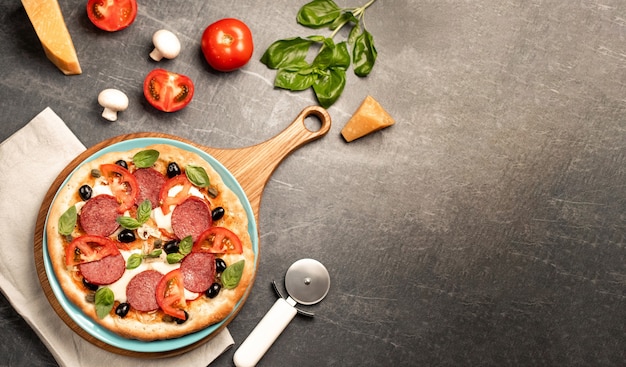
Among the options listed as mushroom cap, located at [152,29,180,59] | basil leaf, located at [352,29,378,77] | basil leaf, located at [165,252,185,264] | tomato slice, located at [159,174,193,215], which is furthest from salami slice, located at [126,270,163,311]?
basil leaf, located at [352,29,378,77]

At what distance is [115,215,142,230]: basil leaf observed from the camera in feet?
10.2

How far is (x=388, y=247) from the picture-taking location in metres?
3.80

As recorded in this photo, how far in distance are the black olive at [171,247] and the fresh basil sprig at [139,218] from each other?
0.55 ft

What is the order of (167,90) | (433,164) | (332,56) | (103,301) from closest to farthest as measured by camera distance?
(103,301)
(167,90)
(332,56)
(433,164)

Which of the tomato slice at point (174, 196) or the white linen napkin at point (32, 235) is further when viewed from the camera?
the white linen napkin at point (32, 235)

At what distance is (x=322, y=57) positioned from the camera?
3.66m

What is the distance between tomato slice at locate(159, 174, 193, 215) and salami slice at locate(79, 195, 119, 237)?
0.24 meters

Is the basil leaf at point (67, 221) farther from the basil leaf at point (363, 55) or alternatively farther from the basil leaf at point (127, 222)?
the basil leaf at point (363, 55)

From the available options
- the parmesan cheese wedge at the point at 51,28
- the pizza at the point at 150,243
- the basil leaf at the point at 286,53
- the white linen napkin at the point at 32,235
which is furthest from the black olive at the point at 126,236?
the basil leaf at the point at 286,53

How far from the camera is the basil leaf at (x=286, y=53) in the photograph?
3662 mm

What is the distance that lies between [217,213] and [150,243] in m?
0.38

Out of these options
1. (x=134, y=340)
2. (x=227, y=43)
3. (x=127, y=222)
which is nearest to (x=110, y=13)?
(x=227, y=43)

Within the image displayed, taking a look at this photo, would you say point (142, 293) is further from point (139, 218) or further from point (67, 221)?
point (67, 221)

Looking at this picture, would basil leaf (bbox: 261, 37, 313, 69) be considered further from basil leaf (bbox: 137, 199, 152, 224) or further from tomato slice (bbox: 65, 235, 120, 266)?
tomato slice (bbox: 65, 235, 120, 266)
